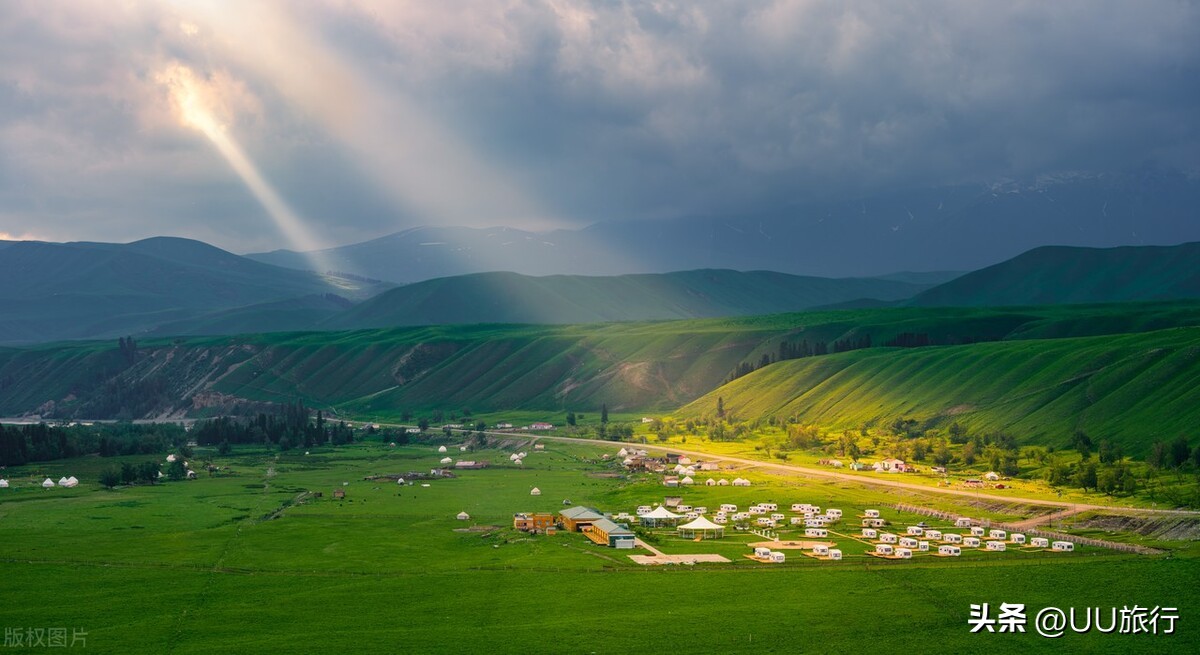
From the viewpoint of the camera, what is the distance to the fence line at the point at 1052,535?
7944 centimetres

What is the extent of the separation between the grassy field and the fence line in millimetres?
2120

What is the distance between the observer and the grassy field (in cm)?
6375

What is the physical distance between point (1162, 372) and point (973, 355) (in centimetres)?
5127

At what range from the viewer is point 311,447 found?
19125 centimetres

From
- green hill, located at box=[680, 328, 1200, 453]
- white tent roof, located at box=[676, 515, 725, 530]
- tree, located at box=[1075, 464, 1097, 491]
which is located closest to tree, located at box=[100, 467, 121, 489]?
white tent roof, located at box=[676, 515, 725, 530]

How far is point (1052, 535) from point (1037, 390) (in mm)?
67076

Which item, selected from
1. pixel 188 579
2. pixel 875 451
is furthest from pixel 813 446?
pixel 188 579

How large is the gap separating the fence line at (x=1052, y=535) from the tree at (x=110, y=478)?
9646 centimetres

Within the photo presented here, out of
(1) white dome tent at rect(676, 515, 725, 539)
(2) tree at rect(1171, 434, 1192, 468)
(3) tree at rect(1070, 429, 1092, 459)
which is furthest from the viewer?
(3) tree at rect(1070, 429, 1092, 459)

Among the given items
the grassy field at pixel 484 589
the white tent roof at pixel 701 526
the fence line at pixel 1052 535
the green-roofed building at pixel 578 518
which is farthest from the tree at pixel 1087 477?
the green-roofed building at pixel 578 518

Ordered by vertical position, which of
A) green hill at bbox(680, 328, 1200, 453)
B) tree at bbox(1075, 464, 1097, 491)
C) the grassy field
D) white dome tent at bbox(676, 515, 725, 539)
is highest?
green hill at bbox(680, 328, 1200, 453)

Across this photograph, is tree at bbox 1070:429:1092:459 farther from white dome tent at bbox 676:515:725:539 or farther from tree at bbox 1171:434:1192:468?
white dome tent at bbox 676:515:725:539

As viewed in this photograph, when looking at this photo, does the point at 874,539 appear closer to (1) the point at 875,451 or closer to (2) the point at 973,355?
(1) the point at 875,451

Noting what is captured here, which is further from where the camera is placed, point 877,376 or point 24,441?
point 877,376
